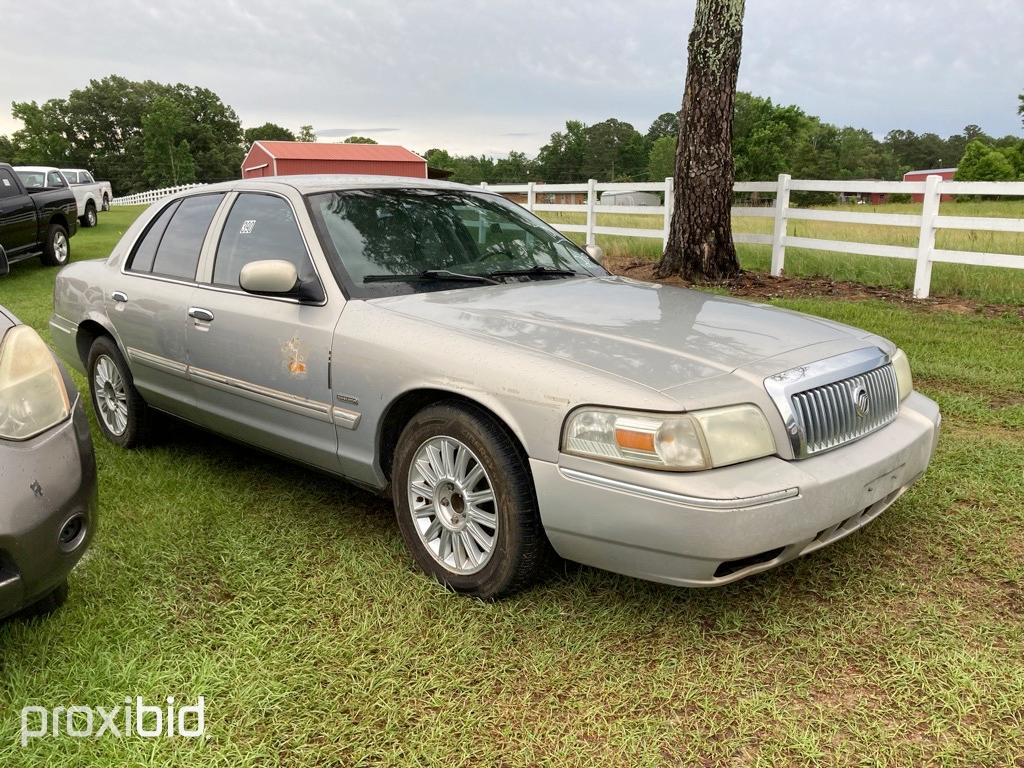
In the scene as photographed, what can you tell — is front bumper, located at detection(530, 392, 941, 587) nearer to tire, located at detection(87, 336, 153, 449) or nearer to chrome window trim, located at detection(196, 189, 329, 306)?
chrome window trim, located at detection(196, 189, 329, 306)

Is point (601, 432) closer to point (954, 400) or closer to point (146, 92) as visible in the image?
point (954, 400)

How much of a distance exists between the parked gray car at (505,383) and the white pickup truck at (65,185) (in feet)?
42.1

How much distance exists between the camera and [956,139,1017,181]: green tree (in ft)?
208

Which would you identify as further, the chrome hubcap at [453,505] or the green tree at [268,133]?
the green tree at [268,133]

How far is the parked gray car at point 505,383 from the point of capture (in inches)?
97.3

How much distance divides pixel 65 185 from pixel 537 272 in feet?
60.7

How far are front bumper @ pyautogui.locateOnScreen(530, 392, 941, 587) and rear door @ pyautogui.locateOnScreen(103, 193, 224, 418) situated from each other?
2.35 m

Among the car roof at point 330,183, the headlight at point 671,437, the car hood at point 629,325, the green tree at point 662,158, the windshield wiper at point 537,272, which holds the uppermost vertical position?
the green tree at point 662,158

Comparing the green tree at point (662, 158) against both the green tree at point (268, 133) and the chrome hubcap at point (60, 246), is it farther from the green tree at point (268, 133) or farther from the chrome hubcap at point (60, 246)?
the chrome hubcap at point (60, 246)

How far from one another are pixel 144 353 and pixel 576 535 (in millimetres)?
2872

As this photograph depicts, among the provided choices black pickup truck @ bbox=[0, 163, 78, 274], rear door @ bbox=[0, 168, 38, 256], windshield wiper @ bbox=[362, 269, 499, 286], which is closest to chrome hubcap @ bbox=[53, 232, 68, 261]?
black pickup truck @ bbox=[0, 163, 78, 274]

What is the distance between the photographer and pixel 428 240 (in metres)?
3.77

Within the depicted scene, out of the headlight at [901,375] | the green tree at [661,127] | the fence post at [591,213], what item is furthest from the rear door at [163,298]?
the green tree at [661,127]

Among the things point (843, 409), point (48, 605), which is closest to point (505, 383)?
point (843, 409)
